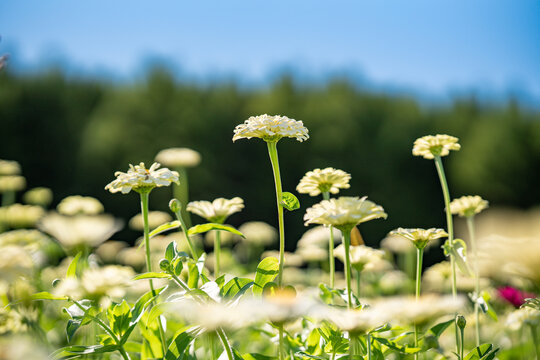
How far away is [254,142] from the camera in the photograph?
225 inches

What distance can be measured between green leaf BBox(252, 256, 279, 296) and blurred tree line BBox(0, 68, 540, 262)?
438 centimetres

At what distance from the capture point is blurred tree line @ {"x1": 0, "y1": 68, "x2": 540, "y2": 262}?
5309 millimetres

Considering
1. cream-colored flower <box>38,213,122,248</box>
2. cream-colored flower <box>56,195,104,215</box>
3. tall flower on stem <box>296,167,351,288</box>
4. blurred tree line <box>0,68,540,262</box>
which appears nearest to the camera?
cream-colored flower <box>38,213,122,248</box>

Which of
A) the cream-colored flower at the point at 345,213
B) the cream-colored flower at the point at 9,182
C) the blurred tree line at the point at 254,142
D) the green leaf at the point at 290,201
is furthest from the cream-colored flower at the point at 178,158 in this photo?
the blurred tree line at the point at 254,142

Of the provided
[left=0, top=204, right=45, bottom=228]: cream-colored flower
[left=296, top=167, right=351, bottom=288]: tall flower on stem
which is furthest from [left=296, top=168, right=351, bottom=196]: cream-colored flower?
[left=0, top=204, right=45, bottom=228]: cream-colored flower

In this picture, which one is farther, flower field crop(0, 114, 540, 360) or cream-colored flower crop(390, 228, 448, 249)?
cream-colored flower crop(390, 228, 448, 249)

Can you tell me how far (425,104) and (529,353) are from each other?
22.1ft

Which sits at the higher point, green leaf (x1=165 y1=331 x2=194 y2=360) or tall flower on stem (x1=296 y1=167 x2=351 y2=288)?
tall flower on stem (x1=296 y1=167 x2=351 y2=288)

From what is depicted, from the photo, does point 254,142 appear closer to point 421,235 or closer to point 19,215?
point 19,215

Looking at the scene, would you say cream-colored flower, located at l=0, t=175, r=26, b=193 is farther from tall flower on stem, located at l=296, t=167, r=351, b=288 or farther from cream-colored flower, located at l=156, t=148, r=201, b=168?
tall flower on stem, located at l=296, t=167, r=351, b=288

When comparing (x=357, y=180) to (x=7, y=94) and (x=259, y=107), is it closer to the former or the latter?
(x=259, y=107)

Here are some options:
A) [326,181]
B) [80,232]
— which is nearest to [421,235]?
[326,181]

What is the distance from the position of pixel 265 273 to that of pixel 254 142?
5003 millimetres

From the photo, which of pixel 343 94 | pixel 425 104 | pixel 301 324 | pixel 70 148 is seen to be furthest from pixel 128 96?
pixel 301 324
